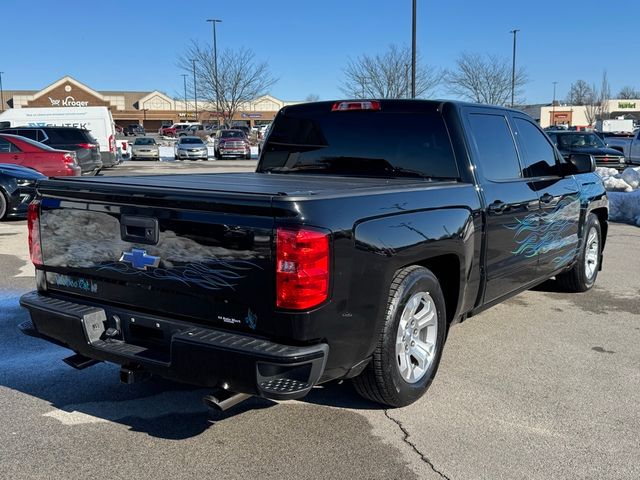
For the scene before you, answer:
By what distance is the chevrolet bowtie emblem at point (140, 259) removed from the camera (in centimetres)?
339

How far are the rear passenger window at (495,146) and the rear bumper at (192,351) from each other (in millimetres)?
2330

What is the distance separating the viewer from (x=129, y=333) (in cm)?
354

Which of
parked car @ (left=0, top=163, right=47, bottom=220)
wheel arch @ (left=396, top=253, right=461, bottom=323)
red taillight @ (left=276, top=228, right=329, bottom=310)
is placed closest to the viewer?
red taillight @ (left=276, top=228, right=329, bottom=310)

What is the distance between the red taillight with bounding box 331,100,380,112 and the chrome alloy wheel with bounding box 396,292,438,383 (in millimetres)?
1684

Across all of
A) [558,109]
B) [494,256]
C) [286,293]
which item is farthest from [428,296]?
[558,109]

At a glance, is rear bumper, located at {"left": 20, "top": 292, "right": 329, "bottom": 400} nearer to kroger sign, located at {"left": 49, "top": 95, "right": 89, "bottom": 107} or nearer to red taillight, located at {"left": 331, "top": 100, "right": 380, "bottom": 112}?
red taillight, located at {"left": 331, "top": 100, "right": 380, "bottom": 112}

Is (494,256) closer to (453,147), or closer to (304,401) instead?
(453,147)

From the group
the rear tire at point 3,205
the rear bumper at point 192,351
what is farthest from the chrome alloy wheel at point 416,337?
the rear tire at point 3,205

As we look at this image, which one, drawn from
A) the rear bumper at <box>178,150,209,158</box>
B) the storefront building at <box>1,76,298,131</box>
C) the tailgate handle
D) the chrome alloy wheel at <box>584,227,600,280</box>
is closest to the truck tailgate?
the tailgate handle

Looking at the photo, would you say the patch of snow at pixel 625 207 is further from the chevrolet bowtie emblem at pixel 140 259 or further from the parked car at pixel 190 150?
the parked car at pixel 190 150

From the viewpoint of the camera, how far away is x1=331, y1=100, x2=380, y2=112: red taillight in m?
4.93

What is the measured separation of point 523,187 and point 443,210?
1.36m

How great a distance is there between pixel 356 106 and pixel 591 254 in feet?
11.9

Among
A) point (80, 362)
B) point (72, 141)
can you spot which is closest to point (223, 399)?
point (80, 362)
